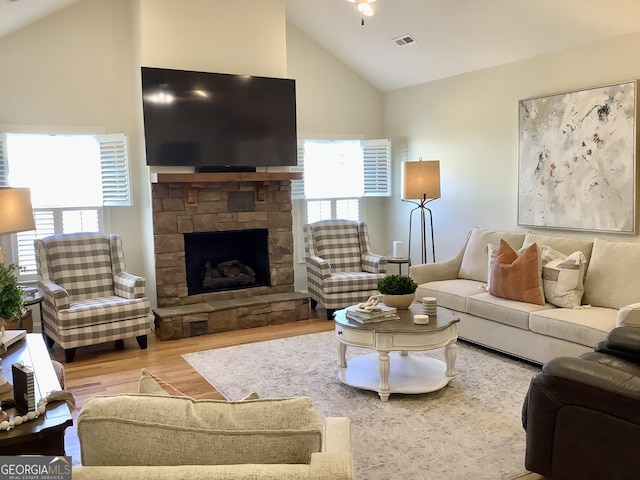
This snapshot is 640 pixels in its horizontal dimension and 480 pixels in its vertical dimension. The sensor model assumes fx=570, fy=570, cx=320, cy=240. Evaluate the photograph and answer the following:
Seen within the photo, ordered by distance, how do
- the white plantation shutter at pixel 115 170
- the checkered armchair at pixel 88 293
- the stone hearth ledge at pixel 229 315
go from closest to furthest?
1. the checkered armchair at pixel 88 293
2. the stone hearth ledge at pixel 229 315
3. the white plantation shutter at pixel 115 170

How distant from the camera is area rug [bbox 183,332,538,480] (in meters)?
2.88

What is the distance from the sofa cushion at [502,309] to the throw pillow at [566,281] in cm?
10

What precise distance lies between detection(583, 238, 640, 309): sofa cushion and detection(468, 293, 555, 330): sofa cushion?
0.34 m

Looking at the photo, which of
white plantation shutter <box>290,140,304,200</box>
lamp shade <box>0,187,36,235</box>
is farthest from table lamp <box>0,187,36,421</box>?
white plantation shutter <box>290,140,304,200</box>

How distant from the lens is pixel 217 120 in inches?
217

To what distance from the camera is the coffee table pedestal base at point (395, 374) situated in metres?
3.67

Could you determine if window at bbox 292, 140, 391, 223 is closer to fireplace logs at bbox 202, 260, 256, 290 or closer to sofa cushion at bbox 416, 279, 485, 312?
fireplace logs at bbox 202, 260, 256, 290

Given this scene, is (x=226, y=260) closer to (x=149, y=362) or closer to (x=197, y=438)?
(x=149, y=362)

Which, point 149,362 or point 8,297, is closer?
point 8,297

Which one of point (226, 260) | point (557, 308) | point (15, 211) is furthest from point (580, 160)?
→ point (15, 211)

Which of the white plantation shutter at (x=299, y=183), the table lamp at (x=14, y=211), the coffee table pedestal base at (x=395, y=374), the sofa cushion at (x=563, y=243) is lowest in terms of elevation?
the coffee table pedestal base at (x=395, y=374)

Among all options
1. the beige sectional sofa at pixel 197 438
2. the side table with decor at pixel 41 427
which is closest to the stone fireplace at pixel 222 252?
the side table with decor at pixel 41 427

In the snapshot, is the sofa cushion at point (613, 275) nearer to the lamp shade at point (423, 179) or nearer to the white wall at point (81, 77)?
the lamp shade at point (423, 179)

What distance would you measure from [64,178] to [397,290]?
350 centimetres
